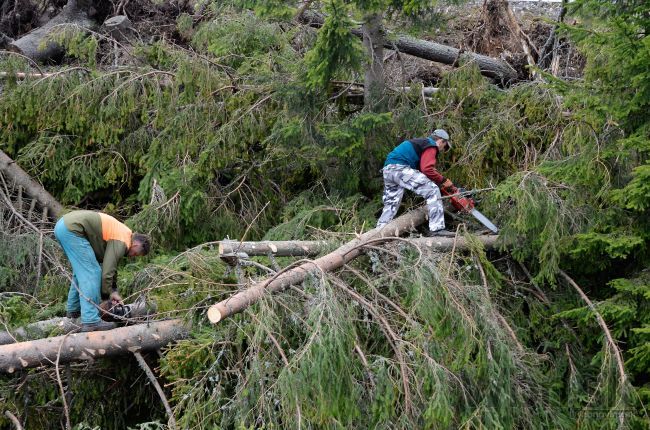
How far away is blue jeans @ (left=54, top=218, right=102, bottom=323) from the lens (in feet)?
18.7

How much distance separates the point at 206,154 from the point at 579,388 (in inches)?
155

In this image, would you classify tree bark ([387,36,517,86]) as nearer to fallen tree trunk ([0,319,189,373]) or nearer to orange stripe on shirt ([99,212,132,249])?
orange stripe on shirt ([99,212,132,249])

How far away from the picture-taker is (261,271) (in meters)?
6.23

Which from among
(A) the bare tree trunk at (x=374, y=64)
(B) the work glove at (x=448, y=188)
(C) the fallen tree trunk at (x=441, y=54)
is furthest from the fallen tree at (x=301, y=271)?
(C) the fallen tree trunk at (x=441, y=54)

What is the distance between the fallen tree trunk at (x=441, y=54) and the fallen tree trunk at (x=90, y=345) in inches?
192

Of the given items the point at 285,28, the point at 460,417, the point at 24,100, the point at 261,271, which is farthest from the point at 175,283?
the point at 285,28

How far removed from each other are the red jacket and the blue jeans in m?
2.89

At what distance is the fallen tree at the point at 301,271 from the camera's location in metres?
5.09

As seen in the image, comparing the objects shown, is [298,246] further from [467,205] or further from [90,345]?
[90,345]

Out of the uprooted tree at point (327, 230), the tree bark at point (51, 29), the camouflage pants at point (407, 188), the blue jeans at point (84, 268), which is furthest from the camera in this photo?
the tree bark at point (51, 29)

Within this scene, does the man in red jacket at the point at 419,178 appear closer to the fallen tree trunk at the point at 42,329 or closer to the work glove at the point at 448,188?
the work glove at the point at 448,188

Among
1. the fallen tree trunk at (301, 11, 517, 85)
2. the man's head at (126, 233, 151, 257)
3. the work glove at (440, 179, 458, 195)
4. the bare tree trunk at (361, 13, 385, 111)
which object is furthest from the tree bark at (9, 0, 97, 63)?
the work glove at (440, 179, 458, 195)

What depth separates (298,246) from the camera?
6.27m

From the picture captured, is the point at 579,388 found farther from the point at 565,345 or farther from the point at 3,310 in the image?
the point at 3,310
